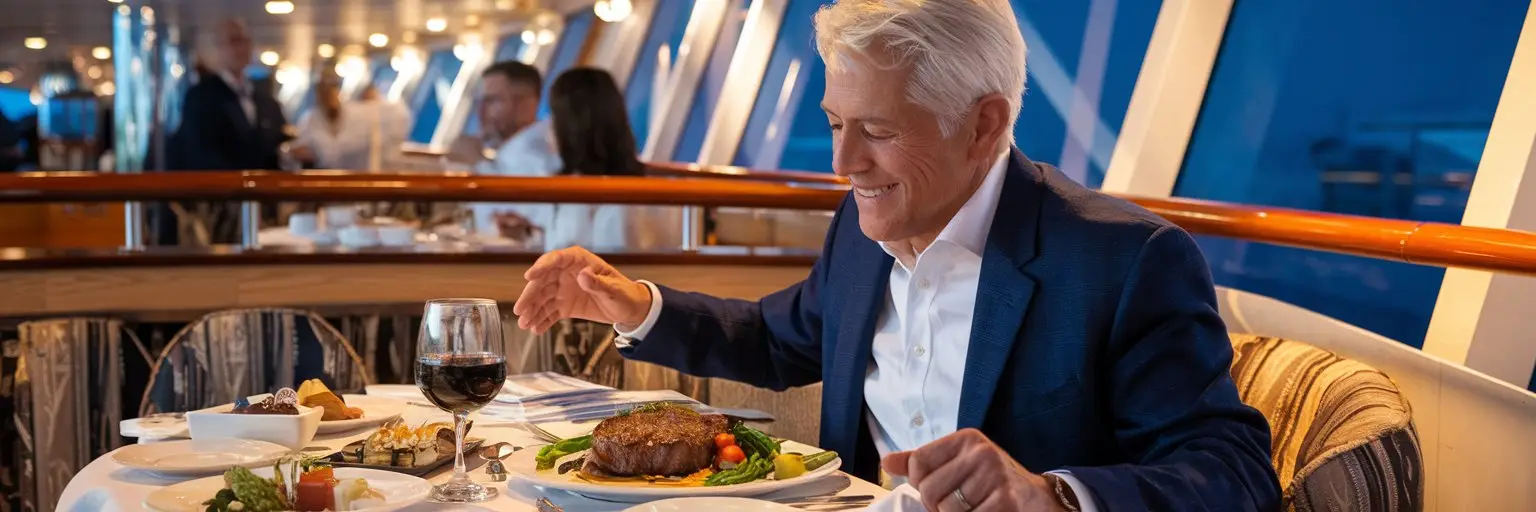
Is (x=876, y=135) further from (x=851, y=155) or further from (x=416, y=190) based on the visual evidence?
(x=416, y=190)

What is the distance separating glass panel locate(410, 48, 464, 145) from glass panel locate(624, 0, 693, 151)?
9496 mm

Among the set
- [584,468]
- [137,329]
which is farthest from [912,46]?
[137,329]

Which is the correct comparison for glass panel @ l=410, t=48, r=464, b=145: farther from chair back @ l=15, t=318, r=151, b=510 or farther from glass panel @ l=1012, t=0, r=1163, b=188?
chair back @ l=15, t=318, r=151, b=510

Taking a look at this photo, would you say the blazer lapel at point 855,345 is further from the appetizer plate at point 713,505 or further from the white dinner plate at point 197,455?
the white dinner plate at point 197,455

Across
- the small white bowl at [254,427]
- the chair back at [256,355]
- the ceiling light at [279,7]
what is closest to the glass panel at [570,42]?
the ceiling light at [279,7]

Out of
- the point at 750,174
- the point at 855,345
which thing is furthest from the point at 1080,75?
the point at 855,345

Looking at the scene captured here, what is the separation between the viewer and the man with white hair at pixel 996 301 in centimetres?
153

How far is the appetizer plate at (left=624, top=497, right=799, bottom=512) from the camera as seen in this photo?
1.39 metres

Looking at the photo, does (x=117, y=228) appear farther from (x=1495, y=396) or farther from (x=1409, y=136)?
(x=1409, y=136)

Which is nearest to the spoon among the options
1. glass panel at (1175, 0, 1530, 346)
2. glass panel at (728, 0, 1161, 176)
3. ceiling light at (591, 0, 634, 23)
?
glass panel at (1175, 0, 1530, 346)

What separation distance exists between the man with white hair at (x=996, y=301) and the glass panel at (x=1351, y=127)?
2.27m

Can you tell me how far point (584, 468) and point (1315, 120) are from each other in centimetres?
357

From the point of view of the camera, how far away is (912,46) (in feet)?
5.53

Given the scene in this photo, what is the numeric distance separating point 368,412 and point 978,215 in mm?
908
